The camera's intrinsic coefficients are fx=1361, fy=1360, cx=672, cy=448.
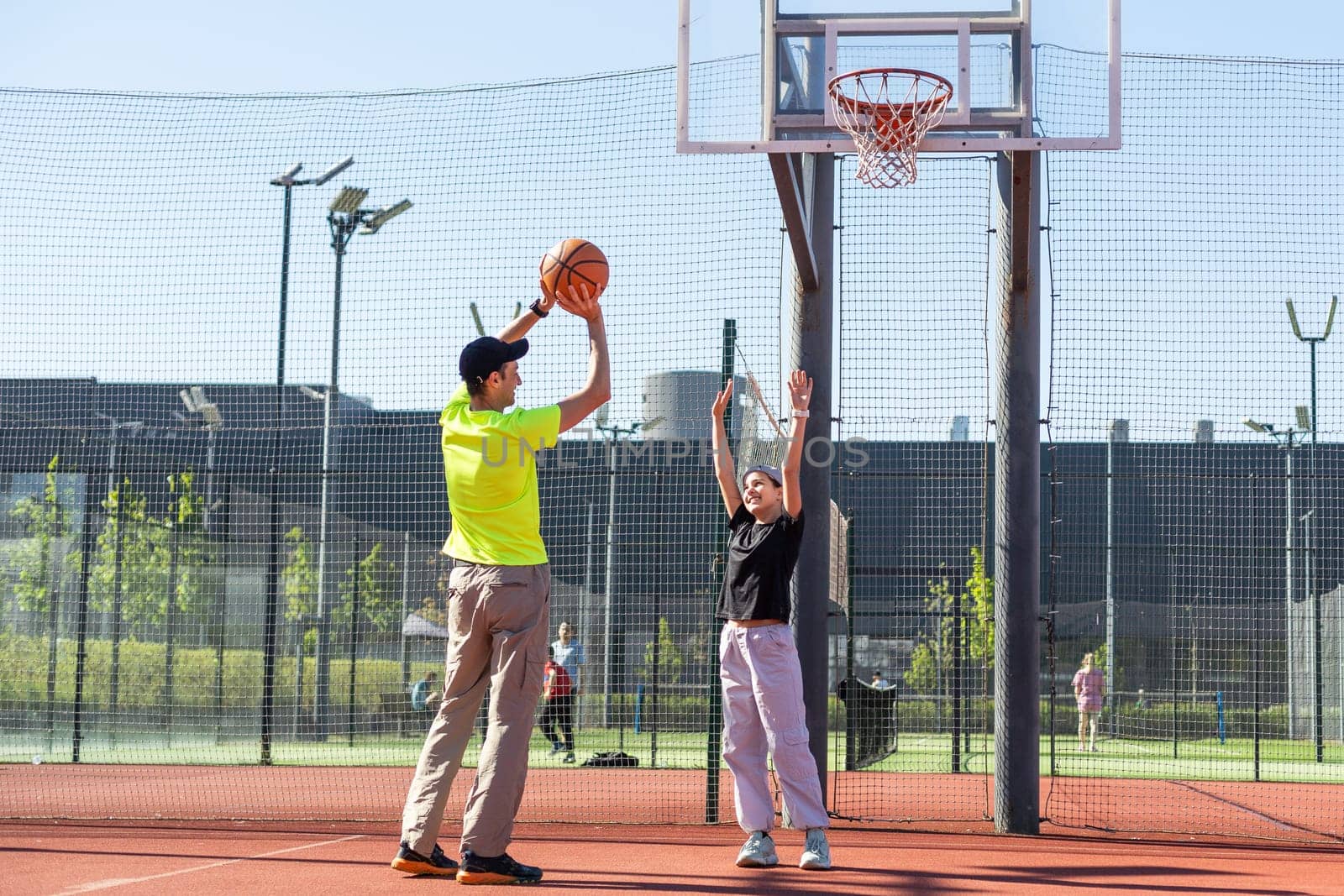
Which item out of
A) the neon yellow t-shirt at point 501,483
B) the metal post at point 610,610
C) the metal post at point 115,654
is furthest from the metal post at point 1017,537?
the metal post at point 115,654

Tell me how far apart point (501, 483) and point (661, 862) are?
209 centimetres

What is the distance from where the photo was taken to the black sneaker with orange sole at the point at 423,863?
5148mm

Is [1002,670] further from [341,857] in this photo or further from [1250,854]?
[341,857]

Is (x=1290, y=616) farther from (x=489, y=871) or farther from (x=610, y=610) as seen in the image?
(x=489, y=871)

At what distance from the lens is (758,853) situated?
19.2 feet

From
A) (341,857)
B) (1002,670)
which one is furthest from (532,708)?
(1002,670)

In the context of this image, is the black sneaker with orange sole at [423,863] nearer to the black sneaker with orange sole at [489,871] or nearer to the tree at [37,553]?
the black sneaker with orange sole at [489,871]

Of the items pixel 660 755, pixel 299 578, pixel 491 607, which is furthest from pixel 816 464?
pixel 299 578

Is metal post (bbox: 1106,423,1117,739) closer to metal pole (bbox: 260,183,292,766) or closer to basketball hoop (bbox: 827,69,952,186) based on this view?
metal pole (bbox: 260,183,292,766)

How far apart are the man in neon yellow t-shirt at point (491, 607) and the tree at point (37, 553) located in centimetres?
1019

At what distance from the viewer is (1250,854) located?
278 inches

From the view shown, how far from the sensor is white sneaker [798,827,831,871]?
18.9 ft

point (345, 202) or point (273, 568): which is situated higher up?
point (345, 202)

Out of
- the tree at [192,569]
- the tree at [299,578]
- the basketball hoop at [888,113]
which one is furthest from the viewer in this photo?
the tree at [299,578]
